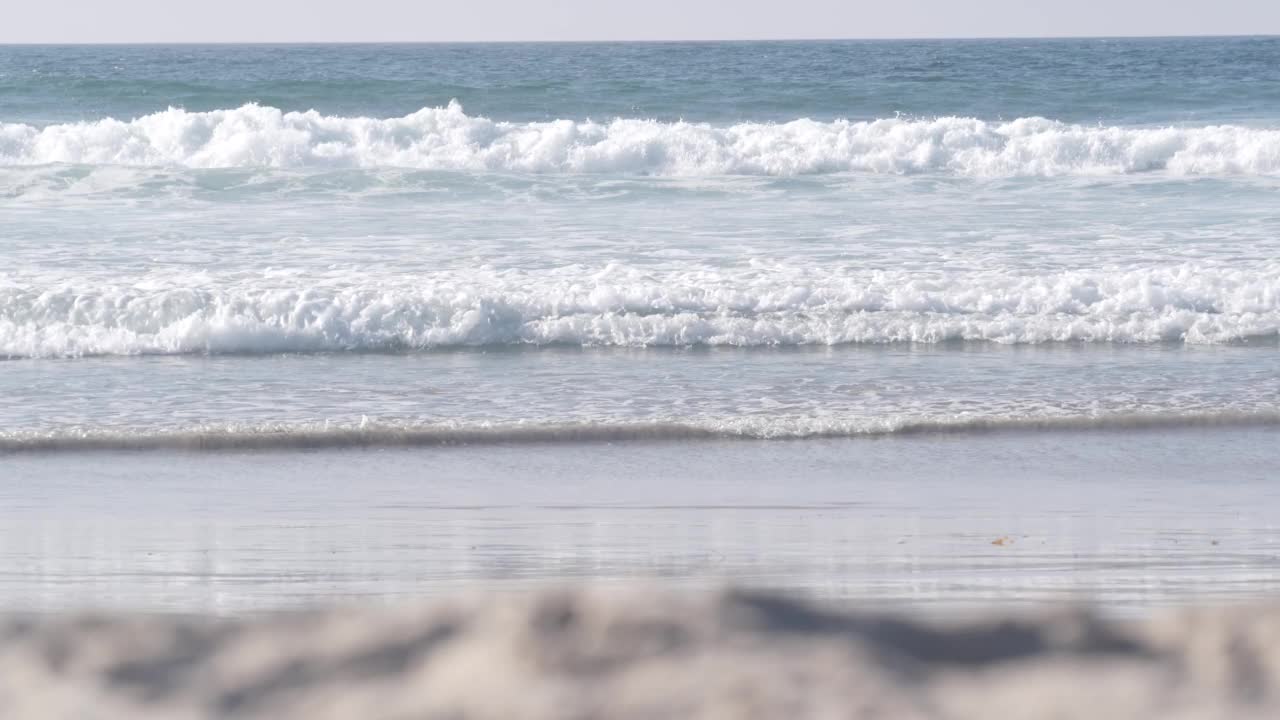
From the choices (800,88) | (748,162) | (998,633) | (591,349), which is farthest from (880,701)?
(800,88)

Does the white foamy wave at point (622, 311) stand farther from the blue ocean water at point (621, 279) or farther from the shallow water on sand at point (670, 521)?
the shallow water on sand at point (670, 521)

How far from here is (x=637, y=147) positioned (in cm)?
1831

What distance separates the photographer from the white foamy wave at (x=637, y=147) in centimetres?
1812

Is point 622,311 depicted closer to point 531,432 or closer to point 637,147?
point 531,432

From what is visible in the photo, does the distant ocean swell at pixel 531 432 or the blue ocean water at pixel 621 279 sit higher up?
the distant ocean swell at pixel 531 432

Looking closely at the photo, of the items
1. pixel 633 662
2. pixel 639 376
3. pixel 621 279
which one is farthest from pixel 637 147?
pixel 633 662

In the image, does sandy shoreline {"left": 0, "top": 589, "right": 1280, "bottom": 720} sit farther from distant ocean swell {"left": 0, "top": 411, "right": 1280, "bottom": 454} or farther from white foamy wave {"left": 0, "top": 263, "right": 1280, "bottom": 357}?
white foamy wave {"left": 0, "top": 263, "right": 1280, "bottom": 357}

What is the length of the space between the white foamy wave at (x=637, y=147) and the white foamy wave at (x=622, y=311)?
8440 millimetres

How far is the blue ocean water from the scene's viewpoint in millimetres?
6676

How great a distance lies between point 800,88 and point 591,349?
2085 cm

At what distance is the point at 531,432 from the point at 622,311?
2.87 meters

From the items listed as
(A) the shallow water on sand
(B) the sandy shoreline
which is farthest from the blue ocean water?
(B) the sandy shoreline

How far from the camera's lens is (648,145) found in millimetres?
18375

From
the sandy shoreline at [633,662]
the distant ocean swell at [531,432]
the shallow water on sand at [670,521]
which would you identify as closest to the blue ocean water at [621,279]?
the distant ocean swell at [531,432]
